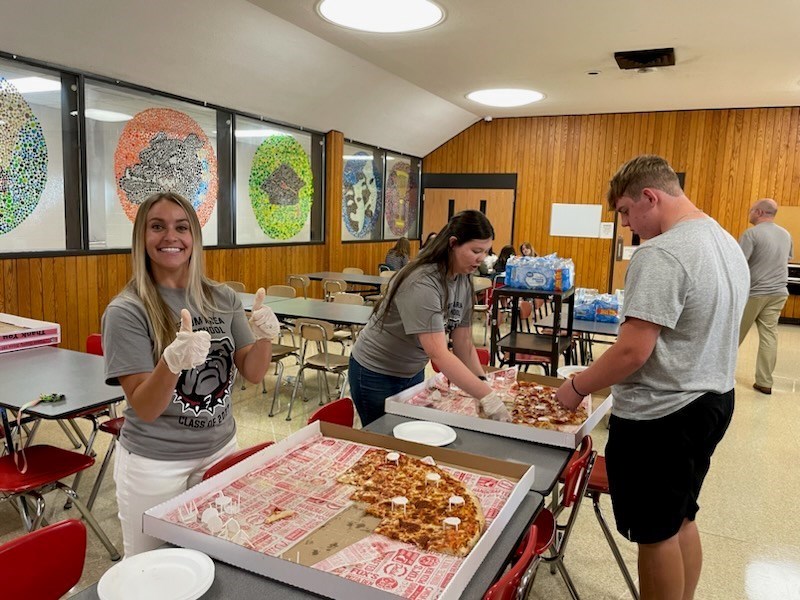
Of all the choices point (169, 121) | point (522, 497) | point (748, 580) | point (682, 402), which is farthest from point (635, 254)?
point (169, 121)

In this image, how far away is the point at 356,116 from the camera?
27.9 ft

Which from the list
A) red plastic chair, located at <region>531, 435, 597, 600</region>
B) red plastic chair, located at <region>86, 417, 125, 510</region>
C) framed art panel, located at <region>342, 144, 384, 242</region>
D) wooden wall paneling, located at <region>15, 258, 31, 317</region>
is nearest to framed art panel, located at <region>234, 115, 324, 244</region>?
framed art panel, located at <region>342, 144, 384, 242</region>

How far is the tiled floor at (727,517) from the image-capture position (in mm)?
2443

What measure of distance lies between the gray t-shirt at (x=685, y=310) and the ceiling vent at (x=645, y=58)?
555 centimetres

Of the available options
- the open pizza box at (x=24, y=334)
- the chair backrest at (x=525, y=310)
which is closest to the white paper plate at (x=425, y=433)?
the open pizza box at (x=24, y=334)

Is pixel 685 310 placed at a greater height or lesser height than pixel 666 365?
greater

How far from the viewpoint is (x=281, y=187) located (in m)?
7.89

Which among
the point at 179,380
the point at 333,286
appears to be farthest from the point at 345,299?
the point at 179,380

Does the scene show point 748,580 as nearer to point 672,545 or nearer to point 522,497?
point 672,545

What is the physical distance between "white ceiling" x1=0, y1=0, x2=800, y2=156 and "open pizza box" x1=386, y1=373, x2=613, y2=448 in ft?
13.6

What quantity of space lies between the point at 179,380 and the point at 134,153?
15.8 feet

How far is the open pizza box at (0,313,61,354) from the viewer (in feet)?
9.95

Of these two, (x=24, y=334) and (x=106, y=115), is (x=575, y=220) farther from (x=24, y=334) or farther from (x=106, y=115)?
(x=24, y=334)

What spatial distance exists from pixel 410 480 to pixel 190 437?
630 millimetres
